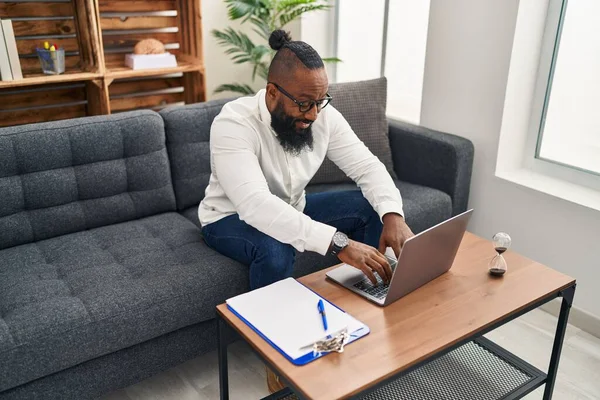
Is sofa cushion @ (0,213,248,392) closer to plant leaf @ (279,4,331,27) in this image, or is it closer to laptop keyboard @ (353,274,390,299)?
laptop keyboard @ (353,274,390,299)

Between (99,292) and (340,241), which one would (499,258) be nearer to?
(340,241)

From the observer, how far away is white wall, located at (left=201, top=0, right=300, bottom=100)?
318cm

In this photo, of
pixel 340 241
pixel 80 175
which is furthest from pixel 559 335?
pixel 80 175

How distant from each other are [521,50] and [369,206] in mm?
965

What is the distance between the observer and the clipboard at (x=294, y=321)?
121cm

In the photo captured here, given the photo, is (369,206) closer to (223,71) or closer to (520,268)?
(520,268)

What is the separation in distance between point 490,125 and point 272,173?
1098mm

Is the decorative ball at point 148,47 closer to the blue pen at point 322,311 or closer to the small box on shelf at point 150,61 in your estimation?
the small box on shelf at point 150,61

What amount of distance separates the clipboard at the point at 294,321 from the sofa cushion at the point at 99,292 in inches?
14.9

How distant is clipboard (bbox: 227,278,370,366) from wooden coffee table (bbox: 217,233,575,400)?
0.02 m

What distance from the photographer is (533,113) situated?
239 cm

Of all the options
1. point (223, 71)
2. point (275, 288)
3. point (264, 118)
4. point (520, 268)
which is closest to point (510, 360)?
point (520, 268)

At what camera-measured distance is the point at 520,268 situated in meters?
1.59

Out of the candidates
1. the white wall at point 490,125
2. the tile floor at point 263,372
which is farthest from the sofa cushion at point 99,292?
the white wall at point 490,125
